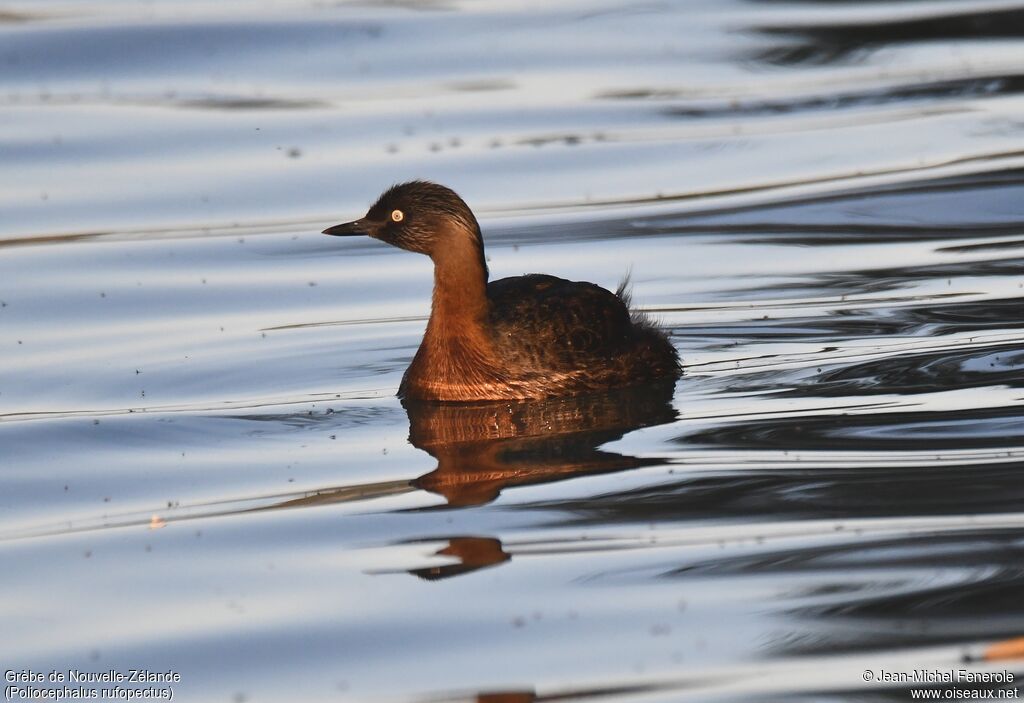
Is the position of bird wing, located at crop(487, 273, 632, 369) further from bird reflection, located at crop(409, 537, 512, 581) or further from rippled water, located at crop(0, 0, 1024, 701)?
bird reflection, located at crop(409, 537, 512, 581)

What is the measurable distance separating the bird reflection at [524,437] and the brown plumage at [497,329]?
4.9 inches

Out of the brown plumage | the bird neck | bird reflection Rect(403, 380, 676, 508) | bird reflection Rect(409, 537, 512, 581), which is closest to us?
bird reflection Rect(409, 537, 512, 581)

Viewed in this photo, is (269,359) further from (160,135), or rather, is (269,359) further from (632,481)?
(160,135)

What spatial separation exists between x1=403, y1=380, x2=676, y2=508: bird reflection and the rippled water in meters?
0.04

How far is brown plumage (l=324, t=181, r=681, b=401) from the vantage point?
34.9 feet

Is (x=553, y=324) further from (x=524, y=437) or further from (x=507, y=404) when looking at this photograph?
(x=524, y=437)

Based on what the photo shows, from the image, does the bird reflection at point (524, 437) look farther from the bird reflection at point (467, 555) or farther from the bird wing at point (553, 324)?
the bird reflection at point (467, 555)

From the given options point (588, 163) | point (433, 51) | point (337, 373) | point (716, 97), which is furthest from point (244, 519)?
point (433, 51)

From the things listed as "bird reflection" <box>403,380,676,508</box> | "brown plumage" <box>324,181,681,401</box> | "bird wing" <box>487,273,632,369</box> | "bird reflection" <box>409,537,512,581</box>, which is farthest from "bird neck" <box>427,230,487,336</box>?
"bird reflection" <box>409,537,512,581</box>

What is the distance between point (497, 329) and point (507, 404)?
1.52 feet

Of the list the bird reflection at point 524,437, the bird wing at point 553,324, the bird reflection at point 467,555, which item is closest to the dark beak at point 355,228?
the bird wing at point 553,324

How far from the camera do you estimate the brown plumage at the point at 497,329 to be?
1064 centimetres

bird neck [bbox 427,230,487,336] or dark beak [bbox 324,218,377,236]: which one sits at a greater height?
dark beak [bbox 324,218,377,236]

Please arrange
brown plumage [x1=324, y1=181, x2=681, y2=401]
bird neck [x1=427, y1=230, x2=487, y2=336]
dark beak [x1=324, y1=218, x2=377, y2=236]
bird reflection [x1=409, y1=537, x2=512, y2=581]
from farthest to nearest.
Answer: dark beak [x1=324, y1=218, x2=377, y2=236]
bird neck [x1=427, y1=230, x2=487, y2=336]
brown plumage [x1=324, y1=181, x2=681, y2=401]
bird reflection [x1=409, y1=537, x2=512, y2=581]
